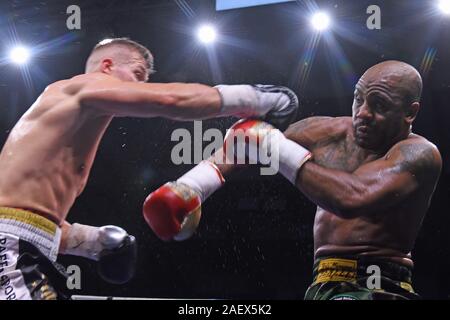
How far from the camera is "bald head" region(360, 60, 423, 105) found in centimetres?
220

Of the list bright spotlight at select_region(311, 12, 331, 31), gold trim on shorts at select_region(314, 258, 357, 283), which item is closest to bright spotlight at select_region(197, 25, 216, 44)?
bright spotlight at select_region(311, 12, 331, 31)

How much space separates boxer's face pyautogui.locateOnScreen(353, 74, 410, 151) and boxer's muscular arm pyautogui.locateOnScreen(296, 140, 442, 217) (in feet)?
0.49

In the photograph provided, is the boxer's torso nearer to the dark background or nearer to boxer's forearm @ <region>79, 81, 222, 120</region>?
boxer's forearm @ <region>79, 81, 222, 120</region>

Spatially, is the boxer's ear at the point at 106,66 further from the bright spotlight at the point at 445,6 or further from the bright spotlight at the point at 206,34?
the bright spotlight at the point at 445,6

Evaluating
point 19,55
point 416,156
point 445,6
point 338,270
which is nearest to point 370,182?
point 416,156

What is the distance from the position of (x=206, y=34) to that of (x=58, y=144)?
9.10 feet

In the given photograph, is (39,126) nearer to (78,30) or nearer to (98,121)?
(98,121)

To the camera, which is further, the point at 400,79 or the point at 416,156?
the point at 400,79

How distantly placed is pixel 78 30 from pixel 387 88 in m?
2.75

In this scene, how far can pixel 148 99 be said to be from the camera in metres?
1.76

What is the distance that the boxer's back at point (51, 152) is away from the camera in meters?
1.71

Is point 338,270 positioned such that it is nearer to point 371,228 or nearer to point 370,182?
point 371,228

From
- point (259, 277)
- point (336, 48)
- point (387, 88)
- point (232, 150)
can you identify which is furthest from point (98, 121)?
point (259, 277)

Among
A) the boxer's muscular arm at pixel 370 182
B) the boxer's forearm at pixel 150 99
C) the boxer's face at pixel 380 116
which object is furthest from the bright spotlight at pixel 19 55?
the boxer's muscular arm at pixel 370 182
